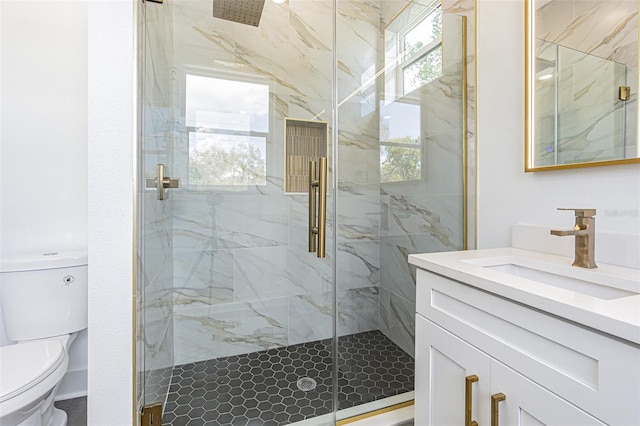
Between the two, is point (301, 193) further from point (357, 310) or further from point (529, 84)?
point (529, 84)

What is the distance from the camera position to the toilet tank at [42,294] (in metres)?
1.42

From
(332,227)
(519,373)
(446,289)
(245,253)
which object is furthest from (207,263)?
(519,373)

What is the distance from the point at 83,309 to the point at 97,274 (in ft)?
2.48

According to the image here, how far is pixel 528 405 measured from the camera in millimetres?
675

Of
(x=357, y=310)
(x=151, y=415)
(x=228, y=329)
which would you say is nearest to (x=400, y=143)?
(x=357, y=310)

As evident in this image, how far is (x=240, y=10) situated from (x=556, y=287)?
6.34 ft

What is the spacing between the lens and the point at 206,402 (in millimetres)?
1465

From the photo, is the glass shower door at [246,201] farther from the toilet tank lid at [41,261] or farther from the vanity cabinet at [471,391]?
the vanity cabinet at [471,391]

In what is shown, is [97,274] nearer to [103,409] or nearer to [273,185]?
[103,409]

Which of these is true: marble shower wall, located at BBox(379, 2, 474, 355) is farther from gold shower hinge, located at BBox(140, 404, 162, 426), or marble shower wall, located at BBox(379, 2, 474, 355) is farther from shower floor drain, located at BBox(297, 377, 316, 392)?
gold shower hinge, located at BBox(140, 404, 162, 426)

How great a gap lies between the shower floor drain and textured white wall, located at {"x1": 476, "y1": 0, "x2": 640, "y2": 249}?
1.08 metres

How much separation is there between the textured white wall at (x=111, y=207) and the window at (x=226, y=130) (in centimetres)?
77

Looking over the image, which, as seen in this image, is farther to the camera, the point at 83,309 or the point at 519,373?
the point at 83,309

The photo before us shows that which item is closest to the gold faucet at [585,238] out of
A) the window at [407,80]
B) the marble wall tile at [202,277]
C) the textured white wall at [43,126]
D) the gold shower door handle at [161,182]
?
the window at [407,80]
